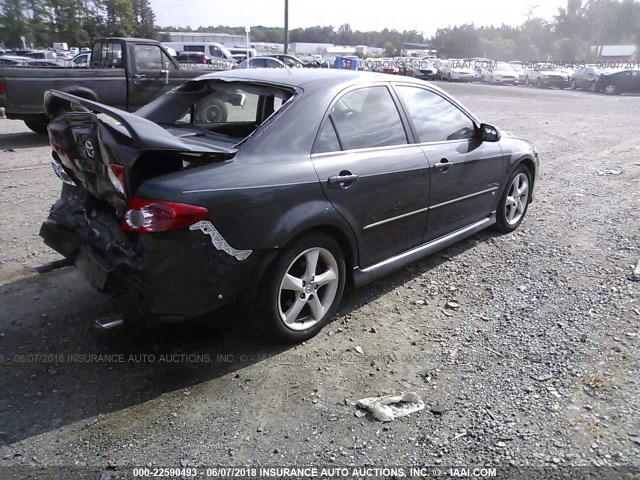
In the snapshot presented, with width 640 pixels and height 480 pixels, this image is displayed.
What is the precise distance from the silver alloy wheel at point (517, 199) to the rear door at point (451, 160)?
0.52 m

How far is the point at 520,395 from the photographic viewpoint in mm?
2973

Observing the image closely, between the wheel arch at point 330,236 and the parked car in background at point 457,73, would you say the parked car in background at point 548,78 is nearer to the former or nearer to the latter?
the parked car in background at point 457,73

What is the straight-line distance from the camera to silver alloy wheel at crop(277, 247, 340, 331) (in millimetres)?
3344

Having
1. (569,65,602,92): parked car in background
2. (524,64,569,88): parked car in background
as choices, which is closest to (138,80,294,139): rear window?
(569,65,602,92): parked car in background

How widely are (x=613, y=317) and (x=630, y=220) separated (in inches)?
110

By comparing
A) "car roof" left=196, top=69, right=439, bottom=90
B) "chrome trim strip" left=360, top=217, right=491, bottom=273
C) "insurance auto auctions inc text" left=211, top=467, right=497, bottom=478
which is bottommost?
"insurance auto auctions inc text" left=211, top=467, right=497, bottom=478

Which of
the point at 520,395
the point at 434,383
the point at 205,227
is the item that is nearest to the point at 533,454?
the point at 520,395

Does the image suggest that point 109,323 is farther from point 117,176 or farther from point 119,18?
point 119,18

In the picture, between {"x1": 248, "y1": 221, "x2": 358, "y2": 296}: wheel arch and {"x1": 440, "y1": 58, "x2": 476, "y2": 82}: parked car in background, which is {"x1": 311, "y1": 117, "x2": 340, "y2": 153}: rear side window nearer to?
{"x1": 248, "y1": 221, "x2": 358, "y2": 296}: wheel arch

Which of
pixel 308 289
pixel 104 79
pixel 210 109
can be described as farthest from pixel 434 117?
pixel 104 79

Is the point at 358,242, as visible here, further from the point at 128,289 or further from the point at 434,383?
the point at 128,289

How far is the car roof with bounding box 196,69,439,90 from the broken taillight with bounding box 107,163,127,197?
1.36 meters

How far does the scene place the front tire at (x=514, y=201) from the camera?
5.38 meters

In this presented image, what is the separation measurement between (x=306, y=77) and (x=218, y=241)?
156 cm
